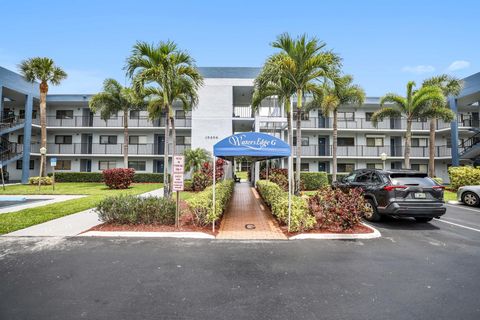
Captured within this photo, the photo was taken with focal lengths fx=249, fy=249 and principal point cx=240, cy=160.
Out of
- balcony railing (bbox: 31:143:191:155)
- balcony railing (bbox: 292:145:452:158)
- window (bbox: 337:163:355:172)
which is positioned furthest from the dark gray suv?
balcony railing (bbox: 31:143:191:155)

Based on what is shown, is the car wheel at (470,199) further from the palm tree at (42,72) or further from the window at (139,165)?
the palm tree at (42,72)

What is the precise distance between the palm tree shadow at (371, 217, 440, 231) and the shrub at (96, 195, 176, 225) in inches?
259

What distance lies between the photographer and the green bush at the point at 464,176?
16.7m

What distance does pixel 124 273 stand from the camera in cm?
435

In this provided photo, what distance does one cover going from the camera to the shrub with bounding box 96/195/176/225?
7.48 m

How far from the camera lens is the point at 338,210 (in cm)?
681

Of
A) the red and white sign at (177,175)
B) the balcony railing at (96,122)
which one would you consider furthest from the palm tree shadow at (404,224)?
the balcony railing at (96,122)

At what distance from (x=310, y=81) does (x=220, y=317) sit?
33.1 ft

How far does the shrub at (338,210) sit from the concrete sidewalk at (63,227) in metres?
6.80

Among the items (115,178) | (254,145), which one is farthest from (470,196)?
(115,178)

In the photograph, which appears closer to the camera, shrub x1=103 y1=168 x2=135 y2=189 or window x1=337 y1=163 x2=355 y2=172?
shrub x1=103 y1=168 x2=135 y2=189

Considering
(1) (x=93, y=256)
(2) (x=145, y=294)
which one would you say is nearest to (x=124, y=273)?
(2) (x=145, y=294)

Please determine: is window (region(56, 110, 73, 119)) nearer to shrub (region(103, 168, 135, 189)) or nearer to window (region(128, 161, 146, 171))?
window (region(128, 161, 146, 171))

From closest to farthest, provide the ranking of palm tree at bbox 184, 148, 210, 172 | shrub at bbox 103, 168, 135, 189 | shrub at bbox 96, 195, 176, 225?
shrub at bbox 96, 195, 176, 225
palm tree at bbox 184, 148, 210, 172
shrub at bbox 103, 168, 135, 189
